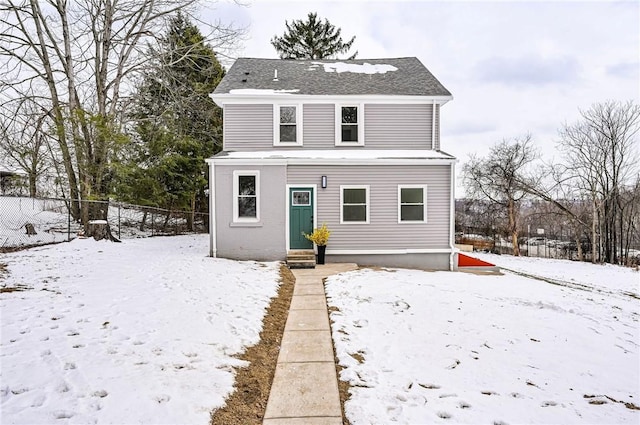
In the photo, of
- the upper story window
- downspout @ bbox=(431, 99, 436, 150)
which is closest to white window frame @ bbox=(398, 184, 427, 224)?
the upper story window

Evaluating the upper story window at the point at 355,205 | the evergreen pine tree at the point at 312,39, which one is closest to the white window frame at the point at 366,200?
the upper story window at the point at 355,205

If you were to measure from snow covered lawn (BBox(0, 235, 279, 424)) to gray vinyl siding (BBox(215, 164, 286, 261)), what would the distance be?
2.61m

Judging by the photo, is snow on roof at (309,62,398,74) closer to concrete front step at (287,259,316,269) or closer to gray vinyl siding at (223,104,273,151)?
gray vinyl siding at (223,104,273,151)

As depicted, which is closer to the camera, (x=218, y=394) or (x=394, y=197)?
(x=218, y=394)

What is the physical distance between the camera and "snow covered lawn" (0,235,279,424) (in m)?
2.73

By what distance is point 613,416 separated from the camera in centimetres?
313

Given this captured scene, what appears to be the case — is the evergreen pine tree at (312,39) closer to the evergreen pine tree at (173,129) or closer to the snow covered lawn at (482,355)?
Result: the evergreen pine tree at (173,129)

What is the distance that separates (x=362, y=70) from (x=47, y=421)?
1353cm

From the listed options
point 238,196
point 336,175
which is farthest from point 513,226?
point 238,196

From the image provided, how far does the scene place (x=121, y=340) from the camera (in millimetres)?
3938

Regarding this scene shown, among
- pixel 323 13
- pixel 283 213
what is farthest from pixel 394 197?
pixel 323 13

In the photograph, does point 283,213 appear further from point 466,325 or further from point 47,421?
point 47,421

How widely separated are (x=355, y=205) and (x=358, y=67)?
625cm

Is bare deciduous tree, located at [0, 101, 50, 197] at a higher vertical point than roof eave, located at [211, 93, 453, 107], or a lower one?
lower
